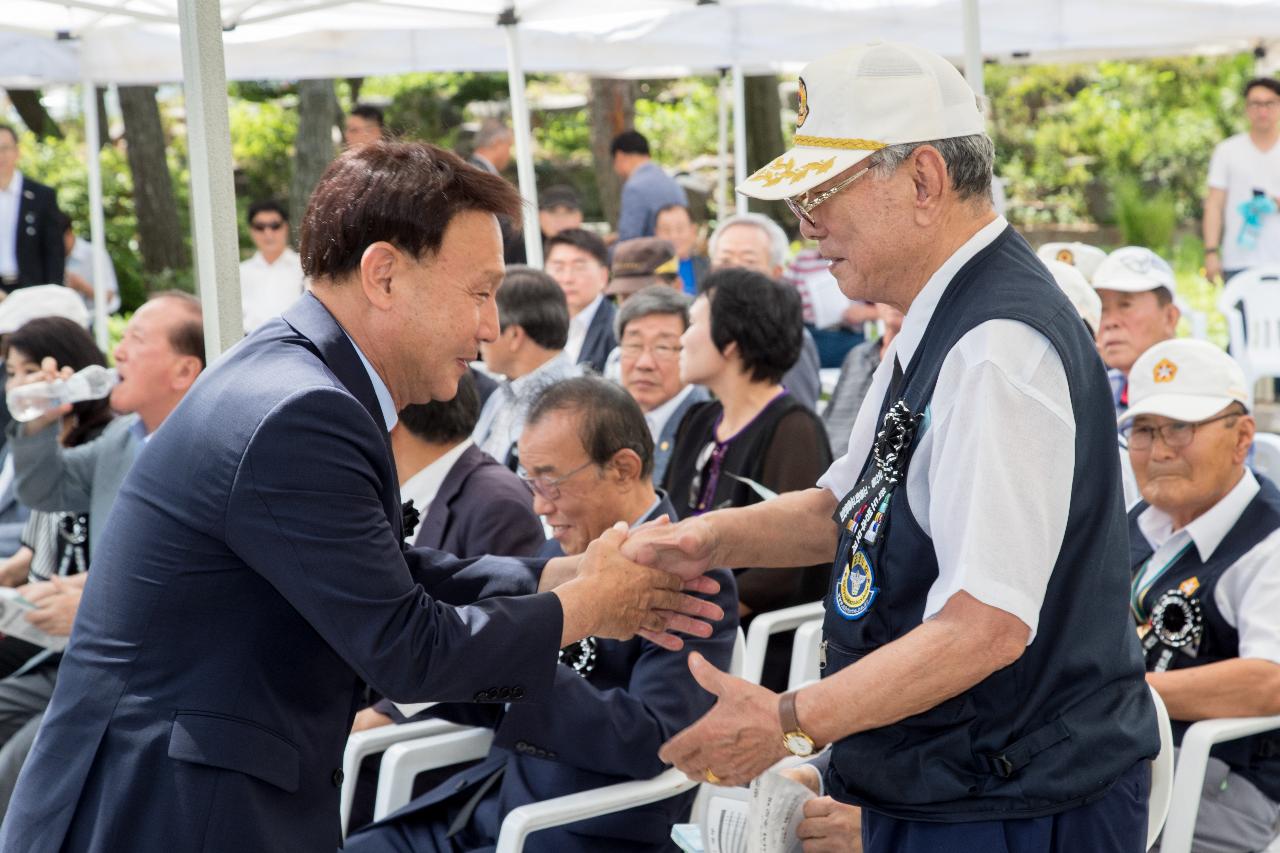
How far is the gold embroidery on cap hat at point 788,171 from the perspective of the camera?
82.9 inches

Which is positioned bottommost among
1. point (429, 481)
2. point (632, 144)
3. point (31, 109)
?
point (429, 481)

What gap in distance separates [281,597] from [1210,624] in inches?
85.0

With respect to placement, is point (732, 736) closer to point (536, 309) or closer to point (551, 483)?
point (551, 483)

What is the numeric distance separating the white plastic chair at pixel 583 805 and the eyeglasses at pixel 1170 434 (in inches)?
55.2

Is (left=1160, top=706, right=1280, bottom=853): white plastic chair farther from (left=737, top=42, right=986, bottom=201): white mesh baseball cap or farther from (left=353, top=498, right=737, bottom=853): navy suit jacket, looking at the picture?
(left=737, top=42, right=986, bottom=201): white mesh baseball cap

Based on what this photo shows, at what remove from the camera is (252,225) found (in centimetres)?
1095

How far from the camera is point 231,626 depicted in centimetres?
206

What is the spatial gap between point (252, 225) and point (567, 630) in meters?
9.24

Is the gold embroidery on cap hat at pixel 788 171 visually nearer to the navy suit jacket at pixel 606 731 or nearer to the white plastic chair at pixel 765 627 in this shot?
the navy suit jacket at pixel 606 731

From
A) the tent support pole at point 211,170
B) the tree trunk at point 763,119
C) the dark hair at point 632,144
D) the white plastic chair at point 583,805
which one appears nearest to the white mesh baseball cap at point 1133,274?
the white plastic chair at point 583,805

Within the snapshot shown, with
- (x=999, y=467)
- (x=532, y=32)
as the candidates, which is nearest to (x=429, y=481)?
(x=999, y=467)

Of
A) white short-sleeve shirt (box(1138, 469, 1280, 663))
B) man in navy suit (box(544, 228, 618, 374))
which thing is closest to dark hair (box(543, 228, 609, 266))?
man in navy suit (box(544, 228, 618, 374))

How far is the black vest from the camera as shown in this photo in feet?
6.58

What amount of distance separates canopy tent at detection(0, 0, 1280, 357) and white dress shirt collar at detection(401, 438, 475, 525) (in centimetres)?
390
